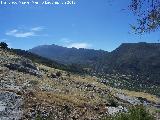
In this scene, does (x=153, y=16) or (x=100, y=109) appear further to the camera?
(x=100, y=109)

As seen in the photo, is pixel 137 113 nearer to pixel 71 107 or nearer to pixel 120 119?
pixel 120 119

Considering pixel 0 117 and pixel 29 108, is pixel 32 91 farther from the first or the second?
pixel 0 117

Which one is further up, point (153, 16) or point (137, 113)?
point (153, 16)

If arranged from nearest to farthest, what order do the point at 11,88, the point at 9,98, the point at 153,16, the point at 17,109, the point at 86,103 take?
the point at 153,16, the point at 17,109, the point at 9,98, the point at 11,88, the point at 86,103

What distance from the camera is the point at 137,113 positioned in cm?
2534

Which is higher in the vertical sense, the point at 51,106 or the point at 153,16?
the point at 153,16

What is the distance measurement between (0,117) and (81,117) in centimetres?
911

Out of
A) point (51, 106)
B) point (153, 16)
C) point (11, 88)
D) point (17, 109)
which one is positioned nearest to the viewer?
point (153, 16)

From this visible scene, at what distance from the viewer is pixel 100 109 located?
42500mm

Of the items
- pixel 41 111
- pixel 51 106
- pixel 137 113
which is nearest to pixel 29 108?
pixel 41 111

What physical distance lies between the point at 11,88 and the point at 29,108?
780cm

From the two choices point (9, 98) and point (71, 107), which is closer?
point (9, 98)

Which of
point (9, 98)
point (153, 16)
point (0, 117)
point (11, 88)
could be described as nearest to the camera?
point (153, 16)

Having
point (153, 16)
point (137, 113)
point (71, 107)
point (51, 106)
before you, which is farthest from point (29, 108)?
point (153, 16)
